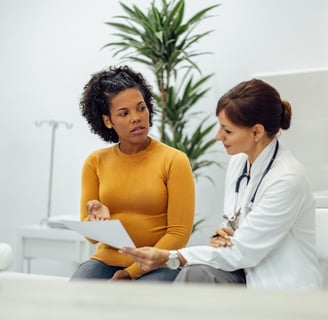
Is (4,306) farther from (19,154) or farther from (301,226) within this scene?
(19,154)

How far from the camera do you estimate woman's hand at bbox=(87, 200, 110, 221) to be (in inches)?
76.8

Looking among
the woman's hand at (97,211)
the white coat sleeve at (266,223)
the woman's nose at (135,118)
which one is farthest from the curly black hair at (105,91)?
the white coat sleeve at (266,223)

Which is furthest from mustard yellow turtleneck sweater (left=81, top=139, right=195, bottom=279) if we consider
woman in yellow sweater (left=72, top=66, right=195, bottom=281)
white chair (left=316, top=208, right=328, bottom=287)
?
white chair (left=316, top=208, right=328, bottom=287)

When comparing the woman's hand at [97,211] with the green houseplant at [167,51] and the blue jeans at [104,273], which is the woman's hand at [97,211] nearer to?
the blue jeans at [104,273]

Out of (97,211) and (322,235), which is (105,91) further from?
(322,235)

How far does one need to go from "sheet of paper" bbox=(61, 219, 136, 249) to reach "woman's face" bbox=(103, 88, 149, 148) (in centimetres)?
42

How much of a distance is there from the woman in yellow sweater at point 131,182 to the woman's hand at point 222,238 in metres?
0.22

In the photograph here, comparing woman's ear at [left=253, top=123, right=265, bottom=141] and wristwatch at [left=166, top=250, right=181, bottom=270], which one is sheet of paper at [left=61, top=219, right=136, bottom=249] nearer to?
wristwatch at [left=166, top=250, right=181, bottom=270]

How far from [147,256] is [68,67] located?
3.15 meters

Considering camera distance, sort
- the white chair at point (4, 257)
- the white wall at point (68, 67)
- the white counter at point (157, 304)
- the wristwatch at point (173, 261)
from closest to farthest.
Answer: the white counter at point (157, 304), the wristwatch at point (173, 261), the white chair at point (4, 257), the white wall at point (68, 67)

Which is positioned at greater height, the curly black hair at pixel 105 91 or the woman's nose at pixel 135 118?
the curly black hair at pixel 105 91

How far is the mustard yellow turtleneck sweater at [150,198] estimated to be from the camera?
77.0 inches

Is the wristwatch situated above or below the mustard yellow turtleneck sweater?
below

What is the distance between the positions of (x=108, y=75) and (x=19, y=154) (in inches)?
114
